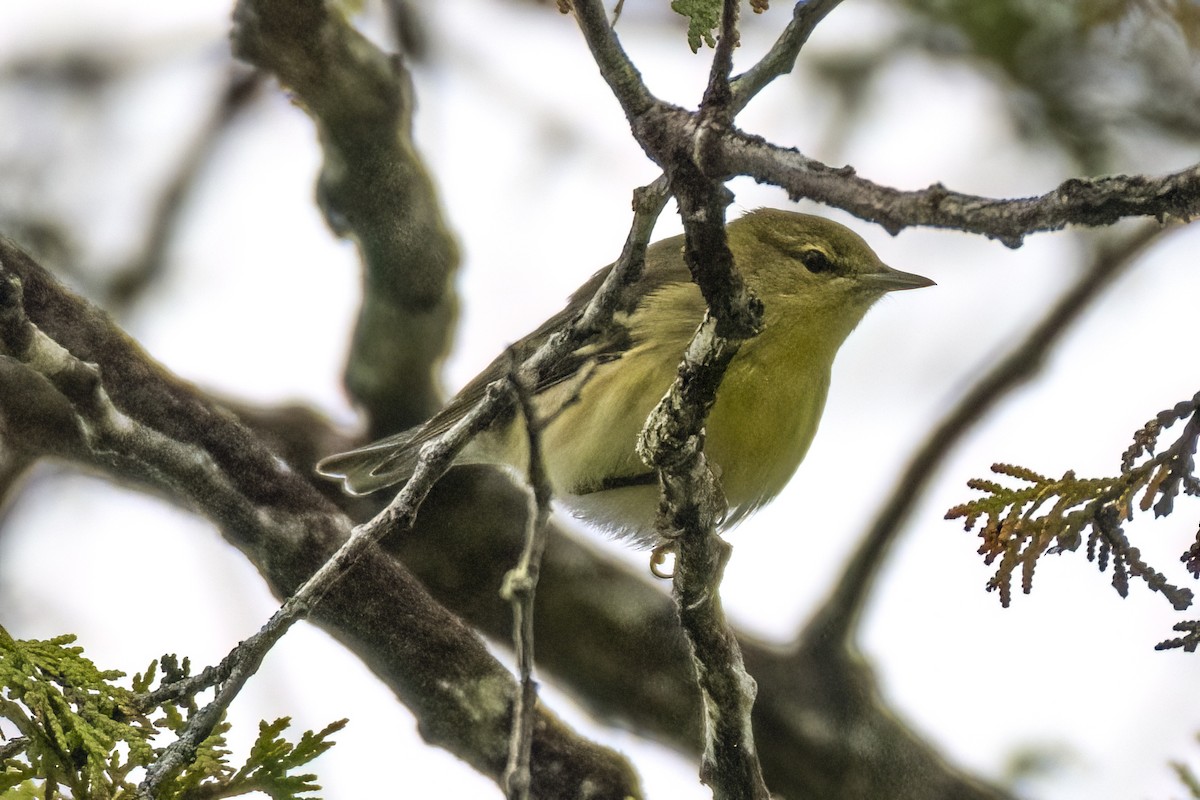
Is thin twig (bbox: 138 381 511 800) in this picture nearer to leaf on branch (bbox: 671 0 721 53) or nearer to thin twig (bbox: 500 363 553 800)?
thin twig (bbox: 500 363 553 800)

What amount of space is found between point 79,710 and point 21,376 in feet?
8.13

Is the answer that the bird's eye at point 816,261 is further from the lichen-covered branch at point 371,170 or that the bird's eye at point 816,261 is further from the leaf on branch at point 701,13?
the leaf on branch at point 701,13

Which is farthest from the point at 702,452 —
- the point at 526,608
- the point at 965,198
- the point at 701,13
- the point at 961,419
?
the point at 961,419

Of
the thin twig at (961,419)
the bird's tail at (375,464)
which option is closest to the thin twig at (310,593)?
the thin twig at (961,419)

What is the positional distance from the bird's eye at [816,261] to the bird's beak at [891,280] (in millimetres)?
151

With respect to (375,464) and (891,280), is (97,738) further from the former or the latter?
(891,280)

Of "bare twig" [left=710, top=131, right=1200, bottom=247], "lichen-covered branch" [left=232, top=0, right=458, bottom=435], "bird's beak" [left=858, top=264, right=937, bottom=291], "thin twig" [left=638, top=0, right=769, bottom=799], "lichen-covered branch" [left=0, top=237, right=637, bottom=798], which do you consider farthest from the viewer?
"bird's beak" [left=858, top=264, right=937, bottom=291]

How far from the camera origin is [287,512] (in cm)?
480

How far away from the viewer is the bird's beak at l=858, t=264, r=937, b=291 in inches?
211

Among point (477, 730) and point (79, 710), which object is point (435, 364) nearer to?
point (477, 730)

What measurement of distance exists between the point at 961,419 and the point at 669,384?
1136 millimetres

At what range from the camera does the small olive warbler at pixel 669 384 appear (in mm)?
4809

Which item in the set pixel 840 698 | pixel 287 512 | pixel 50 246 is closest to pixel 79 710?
pixel 287 512

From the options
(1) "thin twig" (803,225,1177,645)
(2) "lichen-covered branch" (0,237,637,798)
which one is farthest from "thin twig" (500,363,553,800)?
(1) "thin twig" (803,225,1177,645)
